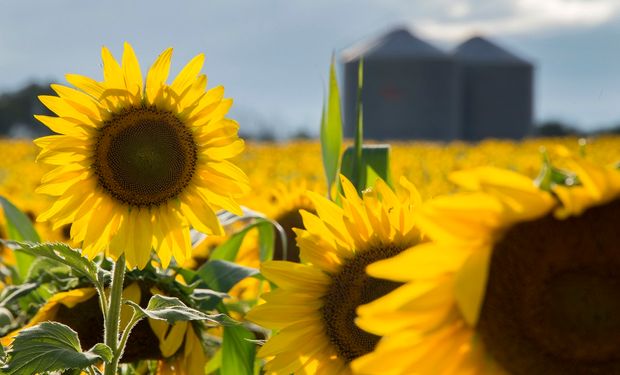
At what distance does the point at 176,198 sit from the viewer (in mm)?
1775

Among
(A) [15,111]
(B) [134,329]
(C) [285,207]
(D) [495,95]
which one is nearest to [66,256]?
(B) [134,329]

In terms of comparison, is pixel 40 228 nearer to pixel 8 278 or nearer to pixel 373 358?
pixel 8 278

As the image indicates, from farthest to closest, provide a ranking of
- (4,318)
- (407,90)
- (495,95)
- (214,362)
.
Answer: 1. (495,95)
2. (407,90)
3. (214,362)
4. (4,318)

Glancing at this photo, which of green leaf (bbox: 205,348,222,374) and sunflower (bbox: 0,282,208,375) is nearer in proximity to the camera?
sunflower (bbox: 0,282,208,375)

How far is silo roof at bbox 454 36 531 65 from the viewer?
32.0 metres

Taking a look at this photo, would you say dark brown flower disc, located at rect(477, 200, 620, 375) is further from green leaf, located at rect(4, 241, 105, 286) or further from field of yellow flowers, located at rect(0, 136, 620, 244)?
green leaf, located at rect(4, 241, 105, 286)

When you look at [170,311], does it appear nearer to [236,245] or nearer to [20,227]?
[236,245]

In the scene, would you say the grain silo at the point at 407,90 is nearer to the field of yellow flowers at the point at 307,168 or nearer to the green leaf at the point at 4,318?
the field of yellow flowers at the point at 307,168

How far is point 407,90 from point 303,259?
28663mm

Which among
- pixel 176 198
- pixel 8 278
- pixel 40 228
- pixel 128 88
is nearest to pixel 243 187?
pixel 176 198

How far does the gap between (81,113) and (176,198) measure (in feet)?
0.80

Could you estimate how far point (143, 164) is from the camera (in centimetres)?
174

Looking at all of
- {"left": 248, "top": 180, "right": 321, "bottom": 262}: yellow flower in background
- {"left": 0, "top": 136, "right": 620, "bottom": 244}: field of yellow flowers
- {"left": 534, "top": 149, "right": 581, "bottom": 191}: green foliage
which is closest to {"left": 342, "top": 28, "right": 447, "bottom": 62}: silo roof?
{"left": 0, "top": 136, "right": 620, "bottom": 244}: field of yellow flowers

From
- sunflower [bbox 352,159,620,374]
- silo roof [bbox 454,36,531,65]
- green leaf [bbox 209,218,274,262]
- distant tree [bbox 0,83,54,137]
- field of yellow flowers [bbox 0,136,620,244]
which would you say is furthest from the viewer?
distant tree [bbox 0,83,54,137]
